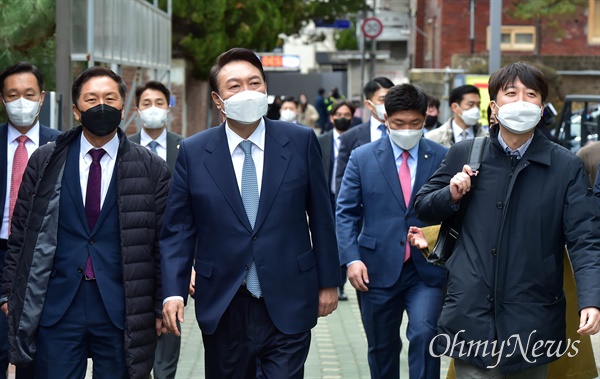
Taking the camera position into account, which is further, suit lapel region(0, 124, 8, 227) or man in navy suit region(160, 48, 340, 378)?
suit lapel region(0, 124, 8, 227)

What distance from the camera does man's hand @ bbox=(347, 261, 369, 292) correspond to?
24.9 ft

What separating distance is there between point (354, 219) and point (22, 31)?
6.38 metres

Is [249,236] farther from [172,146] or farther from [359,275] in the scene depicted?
[172,146]

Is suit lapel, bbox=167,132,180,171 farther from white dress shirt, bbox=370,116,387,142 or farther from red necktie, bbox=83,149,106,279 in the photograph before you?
red necktie, bbox=83,149,106,279

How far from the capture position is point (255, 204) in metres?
6.02

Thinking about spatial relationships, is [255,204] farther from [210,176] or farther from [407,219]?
[407,219]

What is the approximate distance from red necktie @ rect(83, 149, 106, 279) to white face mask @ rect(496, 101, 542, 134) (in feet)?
6.26

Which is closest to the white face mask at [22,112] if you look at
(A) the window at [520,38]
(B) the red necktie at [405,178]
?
(B) the red necktie at [405,178]

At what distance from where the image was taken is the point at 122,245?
19.9ft

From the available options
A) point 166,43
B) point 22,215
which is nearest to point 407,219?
point 22,215

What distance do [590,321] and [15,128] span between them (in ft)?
11.8

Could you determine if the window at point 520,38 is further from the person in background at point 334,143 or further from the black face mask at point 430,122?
the black face mask at point 430,122

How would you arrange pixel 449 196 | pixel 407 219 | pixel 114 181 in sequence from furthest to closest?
→ pixel 407 219, pixel 114 181, pixel 449 196

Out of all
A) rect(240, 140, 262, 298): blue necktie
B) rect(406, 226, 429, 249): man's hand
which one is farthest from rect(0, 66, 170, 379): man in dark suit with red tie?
rect(406, 226, 429, 249): man's hand
